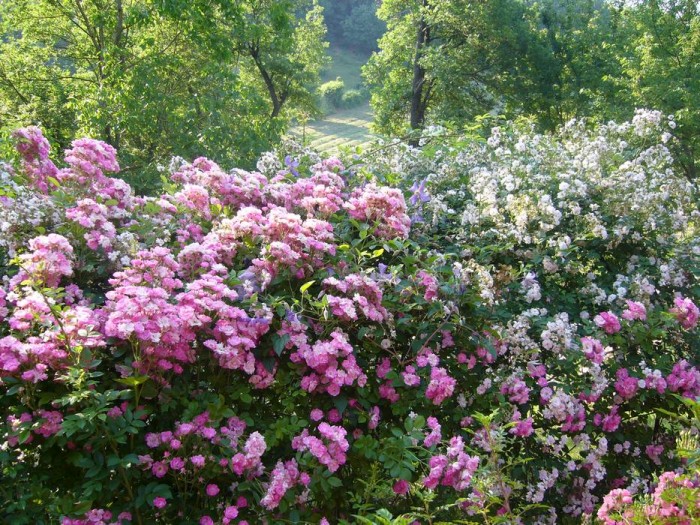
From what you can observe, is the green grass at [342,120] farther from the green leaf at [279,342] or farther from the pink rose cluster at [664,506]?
the pink rose cluster at [664,506]

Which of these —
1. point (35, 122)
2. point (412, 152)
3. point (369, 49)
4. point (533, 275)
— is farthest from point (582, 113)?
point (369, 49)

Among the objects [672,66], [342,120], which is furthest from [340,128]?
[672,66]

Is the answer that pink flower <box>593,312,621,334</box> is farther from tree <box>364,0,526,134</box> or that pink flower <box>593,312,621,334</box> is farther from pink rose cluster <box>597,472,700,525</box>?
tree <box>364,0,526,134</box>

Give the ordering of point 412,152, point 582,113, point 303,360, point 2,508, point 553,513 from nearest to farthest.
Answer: point 2,508 → point 303,360 → point 553,513 → point 412,152 → point 582,113

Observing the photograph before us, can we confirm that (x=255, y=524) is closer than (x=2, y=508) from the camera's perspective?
No

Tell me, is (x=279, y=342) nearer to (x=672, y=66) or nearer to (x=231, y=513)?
(x=231, y=513)

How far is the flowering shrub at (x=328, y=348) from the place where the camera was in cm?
226

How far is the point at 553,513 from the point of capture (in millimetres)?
3203

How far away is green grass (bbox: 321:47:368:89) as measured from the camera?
58938 millimetres

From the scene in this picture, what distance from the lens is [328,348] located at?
8.41 ft

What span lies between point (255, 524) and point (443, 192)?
2.68 metres

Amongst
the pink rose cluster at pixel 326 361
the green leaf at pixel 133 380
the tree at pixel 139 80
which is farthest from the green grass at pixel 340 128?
the green leaf at pixel 133 380

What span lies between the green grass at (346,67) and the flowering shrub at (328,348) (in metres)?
55.3

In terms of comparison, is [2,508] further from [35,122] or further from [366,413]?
[35,122]
